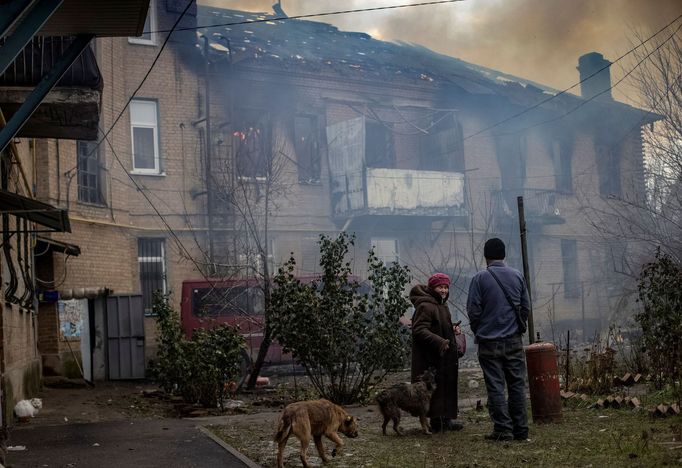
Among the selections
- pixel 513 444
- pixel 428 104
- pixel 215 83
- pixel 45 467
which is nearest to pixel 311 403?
pixel 513 444

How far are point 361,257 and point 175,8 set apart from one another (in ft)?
29.9

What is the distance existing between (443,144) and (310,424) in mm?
23133

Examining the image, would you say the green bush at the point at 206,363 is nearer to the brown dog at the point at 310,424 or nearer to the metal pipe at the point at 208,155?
the brown dog at the point at 310,424

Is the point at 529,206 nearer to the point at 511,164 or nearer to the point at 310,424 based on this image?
the point at 511,164

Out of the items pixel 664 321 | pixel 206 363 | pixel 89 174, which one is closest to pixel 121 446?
pixel 206 363

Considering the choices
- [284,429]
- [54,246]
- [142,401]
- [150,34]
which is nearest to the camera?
[284,429]

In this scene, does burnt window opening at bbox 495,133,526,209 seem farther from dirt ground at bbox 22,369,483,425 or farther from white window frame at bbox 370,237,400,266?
dirt ground at bbox 22,369,483,425

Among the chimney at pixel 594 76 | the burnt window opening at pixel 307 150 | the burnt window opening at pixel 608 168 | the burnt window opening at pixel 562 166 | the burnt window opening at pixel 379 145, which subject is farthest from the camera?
the chimney at pixel 594 76

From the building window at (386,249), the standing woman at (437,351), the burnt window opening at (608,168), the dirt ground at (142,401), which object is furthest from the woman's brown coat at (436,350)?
the burnt window opening at (608,168)

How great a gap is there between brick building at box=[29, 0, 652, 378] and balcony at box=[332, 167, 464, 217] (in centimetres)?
5

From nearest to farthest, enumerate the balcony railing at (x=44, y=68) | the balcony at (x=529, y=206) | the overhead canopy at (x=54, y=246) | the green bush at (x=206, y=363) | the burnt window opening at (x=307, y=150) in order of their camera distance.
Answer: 1. the balcony railing at (x=44, y=68)
2. the green bush at (x=206, y=363)
3. the overhead canopy at (x=54, y=246)
4. the burnt window opening at (x=307, y=150)
5. the balcony at (x=529, y=206)

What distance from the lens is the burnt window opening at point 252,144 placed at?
24.4m

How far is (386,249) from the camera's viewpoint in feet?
92.7

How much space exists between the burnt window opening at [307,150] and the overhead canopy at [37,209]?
1599 centimetres
